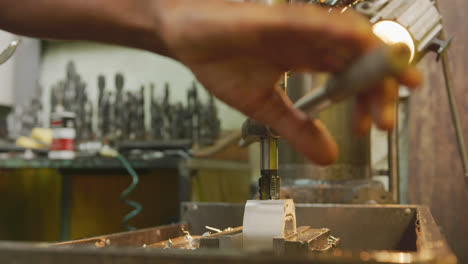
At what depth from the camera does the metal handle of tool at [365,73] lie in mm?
250

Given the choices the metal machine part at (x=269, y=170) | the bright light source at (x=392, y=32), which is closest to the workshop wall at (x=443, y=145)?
the bright light source at (x=392, y=32)

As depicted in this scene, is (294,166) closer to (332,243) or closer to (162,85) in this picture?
(332,243)

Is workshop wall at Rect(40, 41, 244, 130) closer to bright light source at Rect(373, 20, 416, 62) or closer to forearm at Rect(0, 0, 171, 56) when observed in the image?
bright light source at Rect(373, 20, 416, 62)

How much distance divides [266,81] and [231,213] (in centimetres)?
56

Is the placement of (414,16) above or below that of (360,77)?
above

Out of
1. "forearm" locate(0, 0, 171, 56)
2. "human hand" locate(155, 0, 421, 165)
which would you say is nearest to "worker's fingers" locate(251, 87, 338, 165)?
"human hand" locate(155, 0, 421, 165)

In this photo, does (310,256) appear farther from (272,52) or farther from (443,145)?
(443,145)

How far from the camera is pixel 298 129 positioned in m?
0.36

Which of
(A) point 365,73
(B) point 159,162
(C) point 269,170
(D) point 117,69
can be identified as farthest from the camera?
(D) point 117,69

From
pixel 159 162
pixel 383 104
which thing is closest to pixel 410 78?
pixel 383 104

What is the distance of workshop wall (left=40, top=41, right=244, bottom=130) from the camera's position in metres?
2.84

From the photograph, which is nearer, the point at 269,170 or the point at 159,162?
the point at 269,170

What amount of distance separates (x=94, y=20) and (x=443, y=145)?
5.24 ft

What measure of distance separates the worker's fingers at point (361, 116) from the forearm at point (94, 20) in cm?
17
